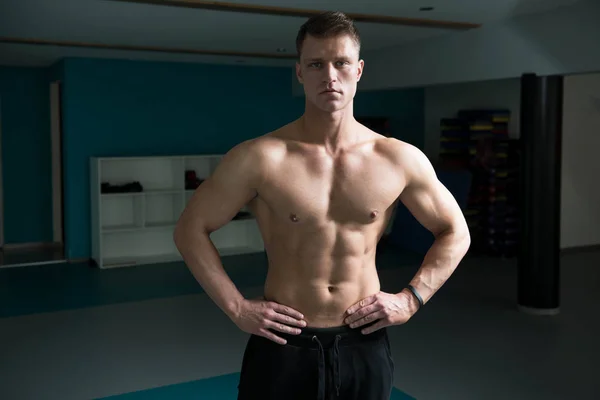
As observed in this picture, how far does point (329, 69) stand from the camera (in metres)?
1.83

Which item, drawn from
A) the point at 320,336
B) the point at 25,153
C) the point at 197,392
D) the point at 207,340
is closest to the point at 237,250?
the point at 25,153

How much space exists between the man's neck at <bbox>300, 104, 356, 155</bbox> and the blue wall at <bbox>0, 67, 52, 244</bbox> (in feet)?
25.7

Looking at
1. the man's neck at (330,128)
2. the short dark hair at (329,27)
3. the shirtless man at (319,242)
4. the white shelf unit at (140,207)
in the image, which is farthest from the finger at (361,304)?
the white shelf unit at (140,207)

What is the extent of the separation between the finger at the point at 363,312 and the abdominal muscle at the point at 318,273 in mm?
24

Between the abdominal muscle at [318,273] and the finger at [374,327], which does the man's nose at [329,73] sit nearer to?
the abdominal muscle at [318,273]

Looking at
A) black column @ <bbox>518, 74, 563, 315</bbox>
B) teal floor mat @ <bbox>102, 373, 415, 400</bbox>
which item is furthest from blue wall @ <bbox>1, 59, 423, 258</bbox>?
teal floor mat @ <bbox>102, 373, 415, 400</bbox>

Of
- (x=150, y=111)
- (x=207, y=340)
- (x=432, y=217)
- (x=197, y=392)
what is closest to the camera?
(x=432, y=217)

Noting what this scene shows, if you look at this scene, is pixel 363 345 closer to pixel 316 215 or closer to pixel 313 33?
pixel 316 215

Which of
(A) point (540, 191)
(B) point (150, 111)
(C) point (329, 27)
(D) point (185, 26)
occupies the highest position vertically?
(D) point (185, 26)

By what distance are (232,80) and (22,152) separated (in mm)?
3027

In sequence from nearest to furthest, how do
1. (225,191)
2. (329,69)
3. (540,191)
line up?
1. (329,69)
2. (225,191)
3. (540,191)

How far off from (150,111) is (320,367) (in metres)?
6.86

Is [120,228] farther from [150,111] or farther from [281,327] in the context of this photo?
[281,327]

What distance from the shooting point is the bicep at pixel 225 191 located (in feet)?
6.36
